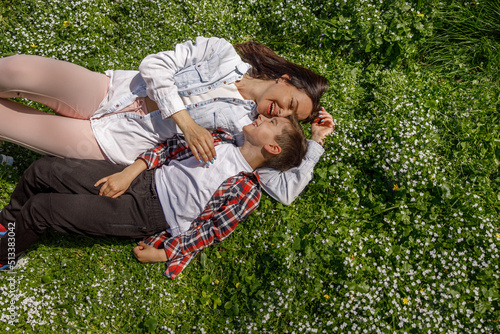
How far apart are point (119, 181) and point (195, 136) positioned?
961 mm

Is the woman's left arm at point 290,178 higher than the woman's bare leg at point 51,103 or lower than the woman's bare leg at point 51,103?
lower

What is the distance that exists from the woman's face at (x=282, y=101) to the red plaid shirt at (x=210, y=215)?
0.55m

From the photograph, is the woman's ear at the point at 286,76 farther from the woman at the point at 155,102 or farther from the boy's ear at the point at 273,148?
the boy's ear at the point at 273,148

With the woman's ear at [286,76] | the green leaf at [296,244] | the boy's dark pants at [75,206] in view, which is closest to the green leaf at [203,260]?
the boy's dark pants at [75,206]

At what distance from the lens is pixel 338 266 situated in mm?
3928

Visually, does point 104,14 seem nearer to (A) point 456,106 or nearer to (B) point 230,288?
(B) point 230,288

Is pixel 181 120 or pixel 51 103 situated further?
pixel 51 103

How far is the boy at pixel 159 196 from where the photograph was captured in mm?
3809

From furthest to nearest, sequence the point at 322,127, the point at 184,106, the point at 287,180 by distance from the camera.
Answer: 1. the point at 322,127
2. the point at 287,180
3. the point at 184,106

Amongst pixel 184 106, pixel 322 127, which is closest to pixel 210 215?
pixel 184 106

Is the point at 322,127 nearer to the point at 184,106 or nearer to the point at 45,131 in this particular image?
the point at 184,106

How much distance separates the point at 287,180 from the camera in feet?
14.0

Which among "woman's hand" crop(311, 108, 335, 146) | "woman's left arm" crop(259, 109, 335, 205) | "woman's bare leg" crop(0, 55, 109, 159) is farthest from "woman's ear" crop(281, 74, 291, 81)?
"woman's bare leg" crop(0, 55, 109, 159)

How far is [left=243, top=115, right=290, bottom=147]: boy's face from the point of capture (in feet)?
13.1
